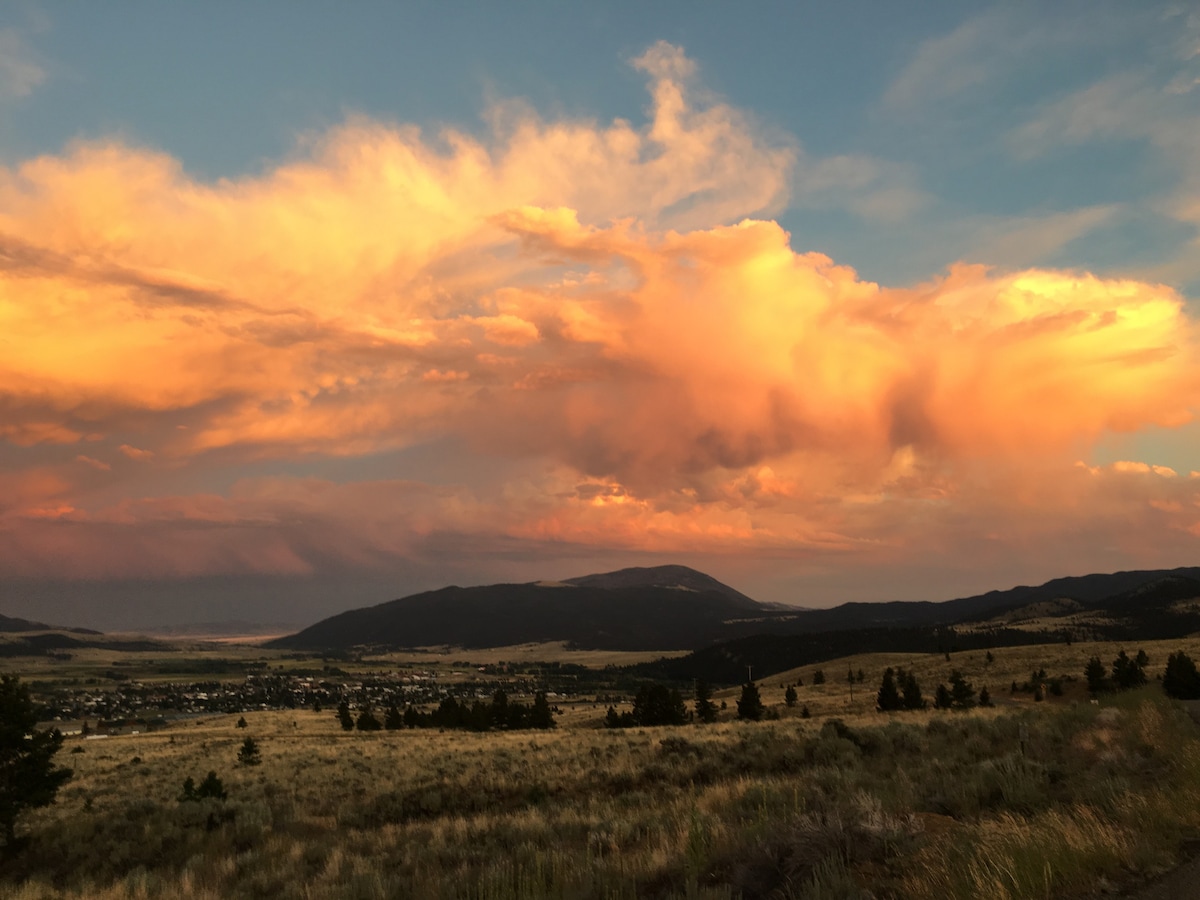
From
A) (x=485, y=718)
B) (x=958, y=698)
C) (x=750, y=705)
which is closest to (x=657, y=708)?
(x=750, y=705)

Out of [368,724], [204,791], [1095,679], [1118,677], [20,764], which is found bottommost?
[368,724]

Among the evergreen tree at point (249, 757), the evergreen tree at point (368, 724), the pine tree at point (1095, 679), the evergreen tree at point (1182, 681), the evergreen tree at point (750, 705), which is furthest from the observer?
the evergreen tree at point (368, 724)

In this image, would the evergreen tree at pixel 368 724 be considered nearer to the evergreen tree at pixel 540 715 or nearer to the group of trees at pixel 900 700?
the evergreen tree at pixel 540 715

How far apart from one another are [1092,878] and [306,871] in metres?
13.3

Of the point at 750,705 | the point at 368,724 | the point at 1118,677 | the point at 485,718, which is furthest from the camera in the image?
the point at 368,724

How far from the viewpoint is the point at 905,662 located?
433ft

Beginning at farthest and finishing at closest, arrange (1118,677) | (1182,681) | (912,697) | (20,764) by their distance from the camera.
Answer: (912,697), (1118,677), (1182,681), (20,764)

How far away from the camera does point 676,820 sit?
44.2 ft

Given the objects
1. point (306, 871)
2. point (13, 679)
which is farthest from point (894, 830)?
point (13, 679)

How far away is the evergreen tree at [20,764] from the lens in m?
20.8

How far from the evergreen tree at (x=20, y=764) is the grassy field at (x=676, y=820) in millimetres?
1144

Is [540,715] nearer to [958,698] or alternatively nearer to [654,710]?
[654,710]

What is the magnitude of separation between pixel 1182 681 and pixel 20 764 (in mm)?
62165

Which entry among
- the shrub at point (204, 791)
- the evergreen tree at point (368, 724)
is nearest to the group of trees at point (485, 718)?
the evergreen tree at point (368, 724)
